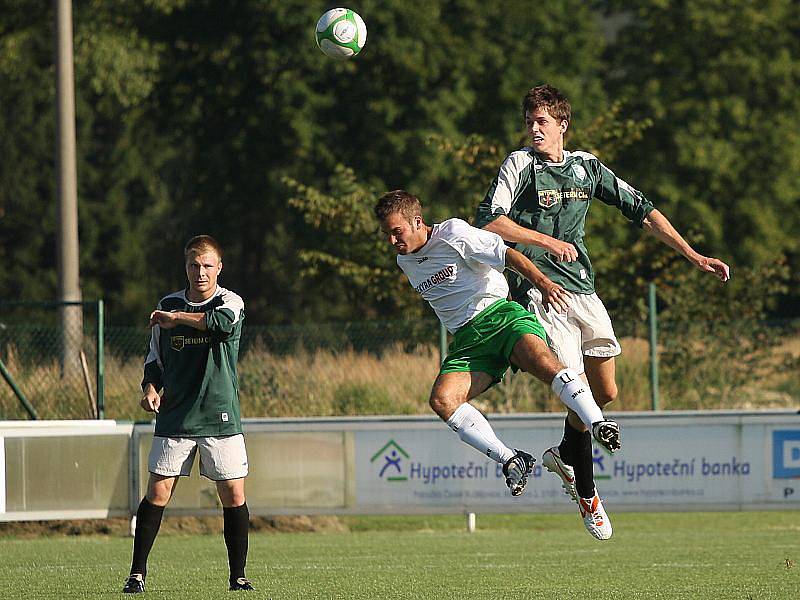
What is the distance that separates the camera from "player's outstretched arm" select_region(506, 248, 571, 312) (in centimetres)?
816

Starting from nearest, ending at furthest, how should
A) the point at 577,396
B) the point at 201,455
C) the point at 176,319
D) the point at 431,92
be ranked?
the point at 577,396
the point at 176,319
the point at 201,455
the point at 431,92

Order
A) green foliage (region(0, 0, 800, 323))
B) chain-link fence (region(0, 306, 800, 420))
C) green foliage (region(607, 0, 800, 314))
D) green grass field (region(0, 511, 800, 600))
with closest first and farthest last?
green grass field (region(0, 511, 800, 600)) < chain-link fence (region(0, 306, 800, 420)) < green foliage (region(0, 0, 800, 323)) < green foliage (region(607, 0, 800, 314))

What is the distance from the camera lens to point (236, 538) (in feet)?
29.3

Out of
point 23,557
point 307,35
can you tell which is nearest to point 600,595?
point 23,557

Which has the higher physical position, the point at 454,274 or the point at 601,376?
the point at 454,274

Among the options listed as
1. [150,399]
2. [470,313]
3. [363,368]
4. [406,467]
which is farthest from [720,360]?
[150,399]

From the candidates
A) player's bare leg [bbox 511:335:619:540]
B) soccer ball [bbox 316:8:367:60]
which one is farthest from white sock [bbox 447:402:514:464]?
soccer ball [bbox 316:8:367:60]

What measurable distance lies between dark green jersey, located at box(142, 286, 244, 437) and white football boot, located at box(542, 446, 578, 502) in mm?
1950

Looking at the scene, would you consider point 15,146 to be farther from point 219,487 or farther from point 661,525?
point 219,487

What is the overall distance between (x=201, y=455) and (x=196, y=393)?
403 mm

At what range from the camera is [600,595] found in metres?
8.49

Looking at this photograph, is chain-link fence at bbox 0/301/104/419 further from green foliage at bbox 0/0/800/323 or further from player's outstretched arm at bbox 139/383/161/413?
green foliage at bbox 0/0/800/323

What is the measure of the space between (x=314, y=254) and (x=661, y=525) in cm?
738

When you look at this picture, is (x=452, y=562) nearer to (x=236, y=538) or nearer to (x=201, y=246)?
(x=236, y=538)
